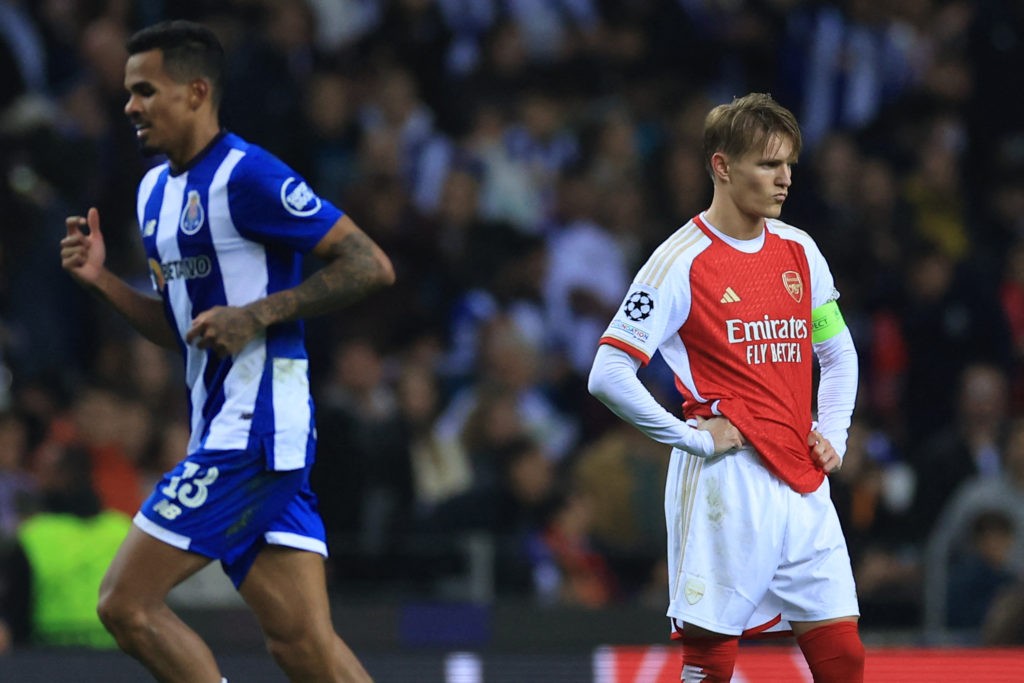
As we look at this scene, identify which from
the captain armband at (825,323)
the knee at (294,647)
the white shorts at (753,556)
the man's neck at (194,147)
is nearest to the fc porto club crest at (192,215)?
the man's neck at (194,147)

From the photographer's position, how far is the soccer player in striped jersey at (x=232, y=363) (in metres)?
5.27

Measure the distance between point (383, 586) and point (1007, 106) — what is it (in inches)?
282

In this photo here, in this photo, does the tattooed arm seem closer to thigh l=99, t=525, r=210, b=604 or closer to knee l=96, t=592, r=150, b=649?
thigh l=99, t=525, r=210, b=604

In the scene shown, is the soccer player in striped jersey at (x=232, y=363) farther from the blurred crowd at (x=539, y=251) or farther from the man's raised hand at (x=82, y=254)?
the blurred crowd at (x=539, y=251)

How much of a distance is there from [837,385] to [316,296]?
1614 millimetres

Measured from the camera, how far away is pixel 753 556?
5.05m

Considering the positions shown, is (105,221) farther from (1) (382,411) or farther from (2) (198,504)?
(2) (198,504)

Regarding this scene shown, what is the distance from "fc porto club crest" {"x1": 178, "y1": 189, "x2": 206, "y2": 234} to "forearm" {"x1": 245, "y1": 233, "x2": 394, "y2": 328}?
1.01ft

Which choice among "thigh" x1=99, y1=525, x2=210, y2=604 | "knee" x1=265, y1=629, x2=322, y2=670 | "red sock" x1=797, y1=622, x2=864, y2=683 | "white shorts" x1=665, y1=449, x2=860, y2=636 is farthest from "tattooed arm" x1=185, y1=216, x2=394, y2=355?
"red sock" x1=797, y1=622, x2=864, y2=683

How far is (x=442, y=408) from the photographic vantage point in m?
11.1

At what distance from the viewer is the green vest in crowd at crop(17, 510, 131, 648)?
8695 mm

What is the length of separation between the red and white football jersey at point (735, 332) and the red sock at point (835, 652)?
1.36 feet

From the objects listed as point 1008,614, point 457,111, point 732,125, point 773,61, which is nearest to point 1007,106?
point 773,61

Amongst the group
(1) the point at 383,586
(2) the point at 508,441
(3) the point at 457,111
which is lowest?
(1) the point at 383,586
